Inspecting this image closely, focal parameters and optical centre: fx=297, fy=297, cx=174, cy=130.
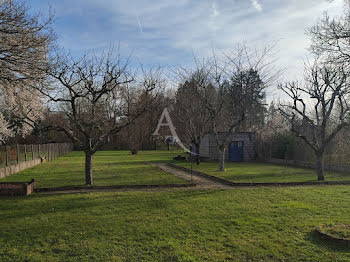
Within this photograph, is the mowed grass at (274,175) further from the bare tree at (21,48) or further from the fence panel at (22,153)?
the fence panel at (22,153)

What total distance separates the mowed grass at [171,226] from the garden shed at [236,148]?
1442 cm

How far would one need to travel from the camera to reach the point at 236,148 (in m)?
24.4

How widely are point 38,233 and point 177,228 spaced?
2.77 metres

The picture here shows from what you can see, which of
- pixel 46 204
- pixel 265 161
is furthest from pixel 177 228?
pixel 265 161

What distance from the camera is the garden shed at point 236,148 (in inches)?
953

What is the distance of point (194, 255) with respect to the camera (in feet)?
15.6

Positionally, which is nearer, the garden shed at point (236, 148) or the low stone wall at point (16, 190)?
the low stone wall at point (16, 190)

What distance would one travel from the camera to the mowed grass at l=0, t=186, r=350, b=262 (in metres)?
4.85

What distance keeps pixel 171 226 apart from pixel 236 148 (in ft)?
61.9

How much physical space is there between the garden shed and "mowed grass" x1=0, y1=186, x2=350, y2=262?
47.3 feet

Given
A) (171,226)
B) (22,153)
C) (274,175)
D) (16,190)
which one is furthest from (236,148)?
(171,226)

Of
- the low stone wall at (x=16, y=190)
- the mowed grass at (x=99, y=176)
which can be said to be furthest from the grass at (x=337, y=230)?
the low stone wall at (x=16, y=190)

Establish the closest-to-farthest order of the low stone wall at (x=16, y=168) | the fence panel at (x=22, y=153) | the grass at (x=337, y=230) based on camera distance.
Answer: the grass at (x=337, y=230)
the low stone wall at (x=16, y=168)
the fence panel at (x=22, y=153)

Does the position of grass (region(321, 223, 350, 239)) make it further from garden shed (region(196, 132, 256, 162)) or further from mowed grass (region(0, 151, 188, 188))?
garden shed (region(196, 132, 256, 162))
